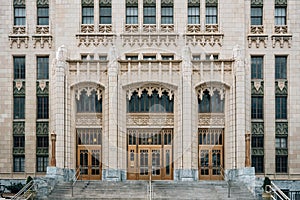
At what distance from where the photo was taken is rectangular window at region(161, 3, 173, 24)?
44.2 meters

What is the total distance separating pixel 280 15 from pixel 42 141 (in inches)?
817

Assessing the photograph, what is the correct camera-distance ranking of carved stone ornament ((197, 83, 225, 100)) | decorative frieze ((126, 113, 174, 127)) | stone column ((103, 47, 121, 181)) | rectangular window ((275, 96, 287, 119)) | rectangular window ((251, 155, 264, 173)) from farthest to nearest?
rectangular window ((275, 96, 287, 119)) → rectangular window ((251, 155, 264, 173)) → decorative frieze ((126, 113, 174, 127)) → carved stone ornament ((197, 83, 225, 100)) → stone column ((103, 47, 121, 181))

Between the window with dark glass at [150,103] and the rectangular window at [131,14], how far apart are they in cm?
615

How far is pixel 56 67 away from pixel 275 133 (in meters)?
17.1

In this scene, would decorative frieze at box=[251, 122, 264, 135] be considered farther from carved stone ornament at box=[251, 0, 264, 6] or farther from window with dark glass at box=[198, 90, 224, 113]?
carved stone ornament at box=[251, 0, 264, 6]

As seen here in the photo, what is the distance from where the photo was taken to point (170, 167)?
4147 centimetres

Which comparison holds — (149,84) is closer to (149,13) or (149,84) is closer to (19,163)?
(149,13)

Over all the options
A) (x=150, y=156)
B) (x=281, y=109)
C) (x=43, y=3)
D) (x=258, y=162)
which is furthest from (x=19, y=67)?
(x=281, y=109)

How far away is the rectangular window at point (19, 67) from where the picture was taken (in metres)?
44.6

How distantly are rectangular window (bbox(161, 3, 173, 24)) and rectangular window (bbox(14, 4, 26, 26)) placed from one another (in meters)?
10.8

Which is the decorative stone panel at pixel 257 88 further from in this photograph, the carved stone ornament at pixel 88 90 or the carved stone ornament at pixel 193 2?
the carved stone ornament at pixel 88 90

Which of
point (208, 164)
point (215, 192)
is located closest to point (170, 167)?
point (208, 164)

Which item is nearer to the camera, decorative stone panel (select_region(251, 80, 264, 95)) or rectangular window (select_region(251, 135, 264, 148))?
rectangular window (select_region(251, 135, 264, 148))

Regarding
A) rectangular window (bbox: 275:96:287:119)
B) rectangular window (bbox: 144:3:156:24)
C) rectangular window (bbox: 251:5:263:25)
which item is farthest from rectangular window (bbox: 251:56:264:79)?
rectangular window (bbox: 144:3:156:24)
